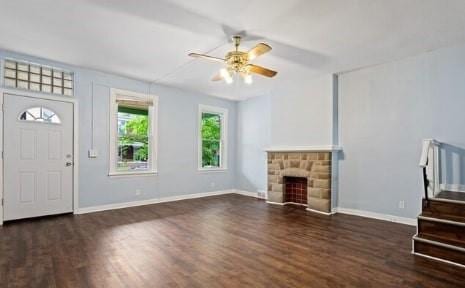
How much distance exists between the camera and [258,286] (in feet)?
7.07

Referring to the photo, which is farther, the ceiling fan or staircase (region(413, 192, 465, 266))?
the ceiling fan

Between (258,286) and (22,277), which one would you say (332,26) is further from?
(22,277)

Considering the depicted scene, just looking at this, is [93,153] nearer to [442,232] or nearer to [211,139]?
[211,139]

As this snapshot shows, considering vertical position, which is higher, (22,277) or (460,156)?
(460,156)

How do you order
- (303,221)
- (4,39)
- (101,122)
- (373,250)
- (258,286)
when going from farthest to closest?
(101,122) → (303,221) → (4,39) → (373,250) → (258,286)

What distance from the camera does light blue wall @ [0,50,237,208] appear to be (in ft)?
15.6

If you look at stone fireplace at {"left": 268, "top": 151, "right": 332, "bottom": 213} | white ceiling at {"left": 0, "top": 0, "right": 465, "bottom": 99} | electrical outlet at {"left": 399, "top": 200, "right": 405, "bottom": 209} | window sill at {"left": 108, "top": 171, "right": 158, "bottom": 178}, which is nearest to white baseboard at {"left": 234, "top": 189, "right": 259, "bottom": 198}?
stone fireplace at {"left": 268, "top": 151, "right": 332, "bottom": 213}

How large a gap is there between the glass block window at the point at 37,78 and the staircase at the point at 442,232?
18.9 feet

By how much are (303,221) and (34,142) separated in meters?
4.73

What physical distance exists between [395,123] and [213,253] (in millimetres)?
3598

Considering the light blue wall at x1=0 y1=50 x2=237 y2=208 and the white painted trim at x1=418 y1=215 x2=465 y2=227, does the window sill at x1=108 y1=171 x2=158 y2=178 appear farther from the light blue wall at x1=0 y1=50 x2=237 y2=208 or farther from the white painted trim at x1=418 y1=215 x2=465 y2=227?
the white painted trim at x1=418 y1=215 x2=465 y2=227

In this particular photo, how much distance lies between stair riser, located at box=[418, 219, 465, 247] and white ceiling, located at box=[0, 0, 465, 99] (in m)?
2.33

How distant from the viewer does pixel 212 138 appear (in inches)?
274

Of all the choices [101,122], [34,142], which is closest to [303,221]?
[101,122]
